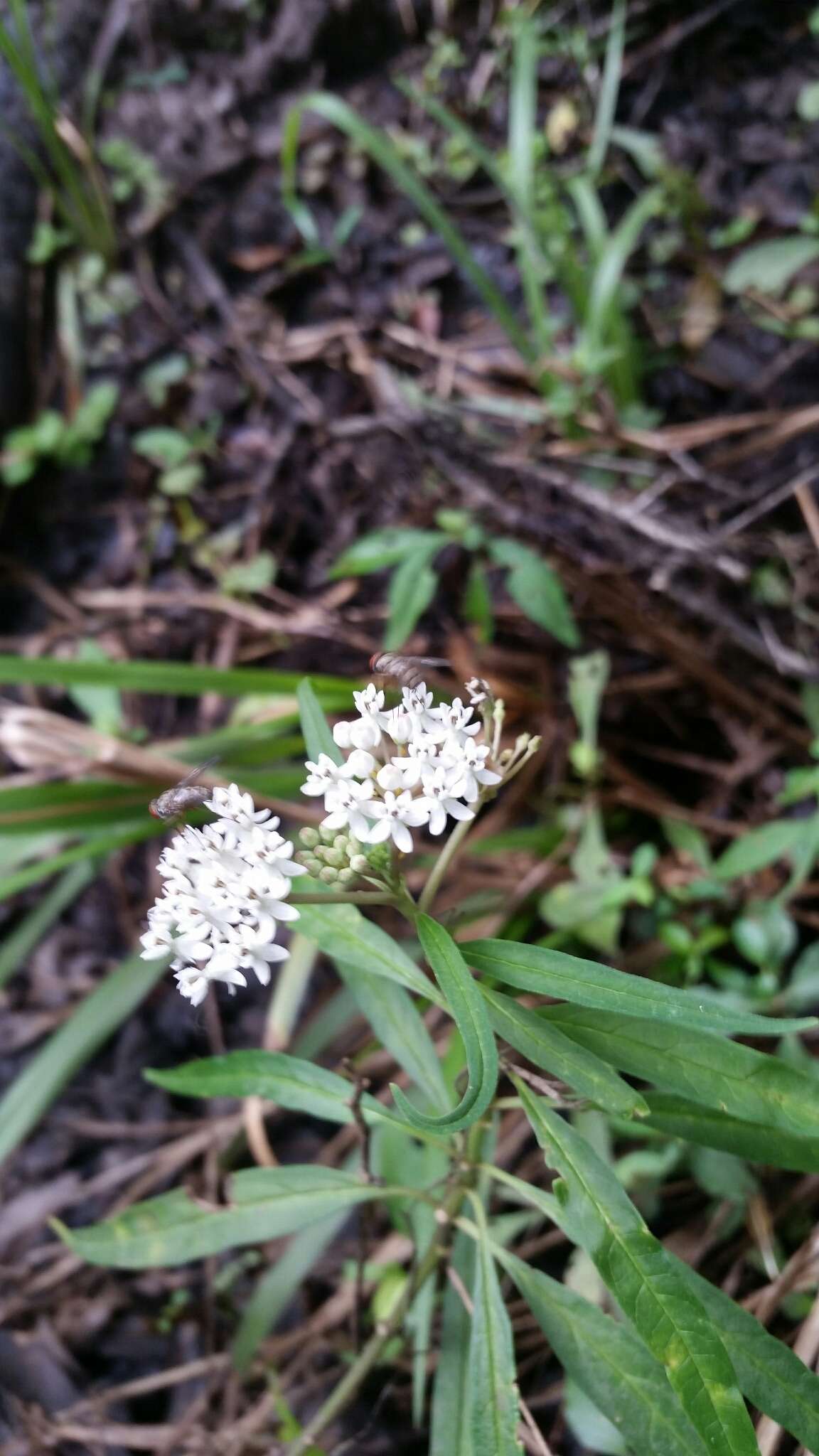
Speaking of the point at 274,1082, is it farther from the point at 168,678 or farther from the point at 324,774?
the point at 168,678

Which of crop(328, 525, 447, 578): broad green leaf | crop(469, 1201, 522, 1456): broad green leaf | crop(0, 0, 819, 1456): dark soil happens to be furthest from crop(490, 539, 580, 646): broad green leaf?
crop(469, 1201, 522, 1456): broad green leaf

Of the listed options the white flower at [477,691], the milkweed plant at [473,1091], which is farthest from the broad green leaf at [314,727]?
the white flower at [477,691]

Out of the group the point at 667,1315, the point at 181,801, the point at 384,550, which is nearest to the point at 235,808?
the point at 181,801

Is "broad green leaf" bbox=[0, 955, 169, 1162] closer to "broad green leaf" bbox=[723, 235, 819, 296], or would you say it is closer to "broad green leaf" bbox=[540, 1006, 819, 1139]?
"broad green leaf" bbox=[540, 1006, 819, 1139]

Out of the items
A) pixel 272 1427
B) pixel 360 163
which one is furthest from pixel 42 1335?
pixel 360 163

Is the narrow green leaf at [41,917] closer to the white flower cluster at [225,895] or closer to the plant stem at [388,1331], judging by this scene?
the plant stem at [388,1331]

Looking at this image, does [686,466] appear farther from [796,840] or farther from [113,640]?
[113,640]

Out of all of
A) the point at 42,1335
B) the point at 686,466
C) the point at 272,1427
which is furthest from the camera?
the point at 686,466
